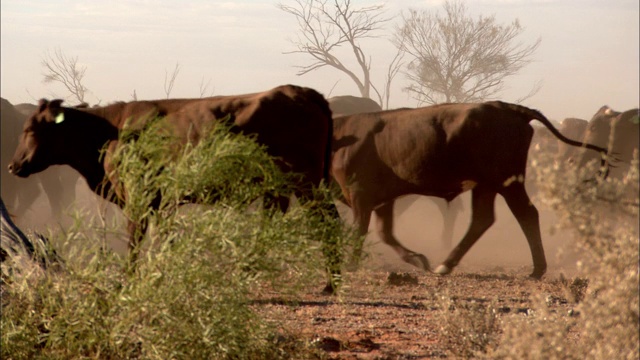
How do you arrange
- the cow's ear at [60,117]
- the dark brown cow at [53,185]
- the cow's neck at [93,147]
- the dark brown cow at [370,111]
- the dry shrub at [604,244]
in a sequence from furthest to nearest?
the dark brown cow at [53,185]
the dark brown cow at [370,111]
the cow's neck at [93,147]
the cow's ear at [60,117]
the dry shrub at [604,244]

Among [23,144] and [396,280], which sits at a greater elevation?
[23,144]

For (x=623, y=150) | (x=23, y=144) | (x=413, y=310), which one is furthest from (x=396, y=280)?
(x=623, y=150)

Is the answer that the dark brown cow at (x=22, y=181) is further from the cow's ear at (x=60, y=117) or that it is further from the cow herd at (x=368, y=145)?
the cow's ear at (x=60, y=117)

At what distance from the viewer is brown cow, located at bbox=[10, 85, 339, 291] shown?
7992 mm

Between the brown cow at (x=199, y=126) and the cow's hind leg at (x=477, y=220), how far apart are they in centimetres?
232

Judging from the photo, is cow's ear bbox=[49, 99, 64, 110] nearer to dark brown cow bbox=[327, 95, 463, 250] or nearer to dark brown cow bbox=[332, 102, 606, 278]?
dark brown cow bbox=[332, 102, 606, 278]

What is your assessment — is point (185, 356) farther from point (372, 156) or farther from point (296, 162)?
point (372, 156)

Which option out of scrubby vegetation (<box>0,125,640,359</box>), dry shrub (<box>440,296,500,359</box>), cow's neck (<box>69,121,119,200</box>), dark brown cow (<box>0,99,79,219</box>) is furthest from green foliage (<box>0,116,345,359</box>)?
dark brown cow (<box>0,99,79,219</box>)

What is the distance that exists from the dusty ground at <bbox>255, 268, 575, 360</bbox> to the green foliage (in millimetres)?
477

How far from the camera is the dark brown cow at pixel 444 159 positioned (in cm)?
1007

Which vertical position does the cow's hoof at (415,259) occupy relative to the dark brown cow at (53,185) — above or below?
above

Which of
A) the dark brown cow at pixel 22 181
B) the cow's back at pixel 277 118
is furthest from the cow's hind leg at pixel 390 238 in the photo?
the dark brown cow at pixel 22 181

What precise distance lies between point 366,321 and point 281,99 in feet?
7.01

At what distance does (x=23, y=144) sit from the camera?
8914mm
